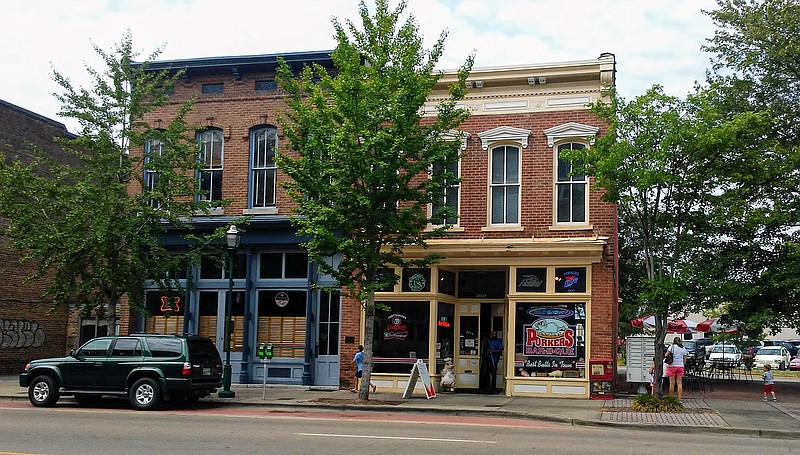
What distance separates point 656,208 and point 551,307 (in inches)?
159

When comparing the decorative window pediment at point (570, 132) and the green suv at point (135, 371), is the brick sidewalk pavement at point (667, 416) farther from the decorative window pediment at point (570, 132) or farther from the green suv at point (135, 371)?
the green suv at point (135, 371)

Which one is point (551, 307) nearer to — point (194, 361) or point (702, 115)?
point (702, 115)

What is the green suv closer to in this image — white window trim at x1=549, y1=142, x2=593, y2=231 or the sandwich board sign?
the sandwich board sign

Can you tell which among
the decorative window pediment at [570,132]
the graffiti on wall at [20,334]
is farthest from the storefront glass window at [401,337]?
the graffiti on wall at [20,334]

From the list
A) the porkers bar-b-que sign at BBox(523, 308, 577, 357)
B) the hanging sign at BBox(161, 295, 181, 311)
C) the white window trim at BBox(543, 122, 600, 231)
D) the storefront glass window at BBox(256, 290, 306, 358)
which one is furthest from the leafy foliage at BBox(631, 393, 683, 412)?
the hanging sign at BBox(161, 295, 181, 311)

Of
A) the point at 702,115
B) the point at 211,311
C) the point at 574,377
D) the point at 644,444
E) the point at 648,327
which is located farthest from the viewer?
the point at 648,327

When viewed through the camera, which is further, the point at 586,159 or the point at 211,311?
the point at 211,311

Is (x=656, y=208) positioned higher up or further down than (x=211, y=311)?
higher up

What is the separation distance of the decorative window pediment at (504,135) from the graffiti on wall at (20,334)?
18267mm

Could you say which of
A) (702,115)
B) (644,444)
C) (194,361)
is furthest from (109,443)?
(702,115)

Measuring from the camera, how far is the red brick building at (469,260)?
20.9m

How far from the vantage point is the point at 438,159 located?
18906 mm


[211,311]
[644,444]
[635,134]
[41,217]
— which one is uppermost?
[635,134]

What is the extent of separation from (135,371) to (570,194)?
11.5 m
